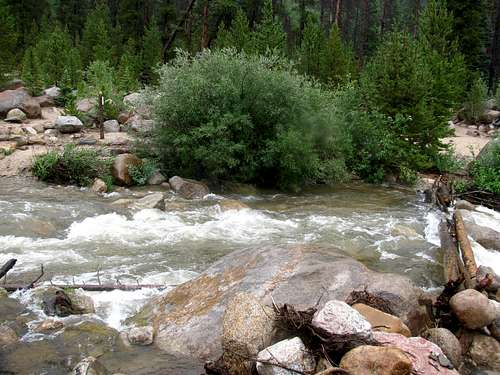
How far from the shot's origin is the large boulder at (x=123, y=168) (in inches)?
611

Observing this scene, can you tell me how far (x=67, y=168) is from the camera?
15.1 meters

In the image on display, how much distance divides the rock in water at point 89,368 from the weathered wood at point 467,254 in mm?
5255

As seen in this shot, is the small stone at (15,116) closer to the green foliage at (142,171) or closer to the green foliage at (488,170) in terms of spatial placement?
the green foliage at (142,171)

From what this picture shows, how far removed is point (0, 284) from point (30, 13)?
39123 millimetres

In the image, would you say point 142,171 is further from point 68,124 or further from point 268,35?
point 268,35

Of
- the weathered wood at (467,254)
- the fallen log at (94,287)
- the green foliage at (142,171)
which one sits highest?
the weathered wood at (467,254)

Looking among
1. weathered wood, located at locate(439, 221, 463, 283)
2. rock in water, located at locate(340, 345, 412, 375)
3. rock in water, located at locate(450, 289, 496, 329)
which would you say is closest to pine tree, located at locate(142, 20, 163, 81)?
weathered wood, located at locate(439, 221, 463, 283)

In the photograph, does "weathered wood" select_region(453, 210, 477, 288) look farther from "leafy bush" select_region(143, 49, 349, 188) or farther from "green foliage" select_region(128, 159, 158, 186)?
"green foliage" select_region(128, 159, 158, 186)

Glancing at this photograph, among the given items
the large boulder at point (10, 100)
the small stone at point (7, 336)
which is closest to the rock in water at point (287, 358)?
the small stone at point (7, 336)

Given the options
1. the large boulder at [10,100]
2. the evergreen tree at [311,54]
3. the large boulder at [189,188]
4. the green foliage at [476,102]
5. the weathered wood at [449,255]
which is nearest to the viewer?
the weathered wood at [449,255]

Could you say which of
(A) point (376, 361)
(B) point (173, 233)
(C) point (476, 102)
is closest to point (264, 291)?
(A) point (376, 361)

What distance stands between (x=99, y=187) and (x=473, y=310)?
10.9m

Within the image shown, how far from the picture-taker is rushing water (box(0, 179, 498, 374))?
896cm

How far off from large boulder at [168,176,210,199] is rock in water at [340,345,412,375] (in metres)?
10.4
